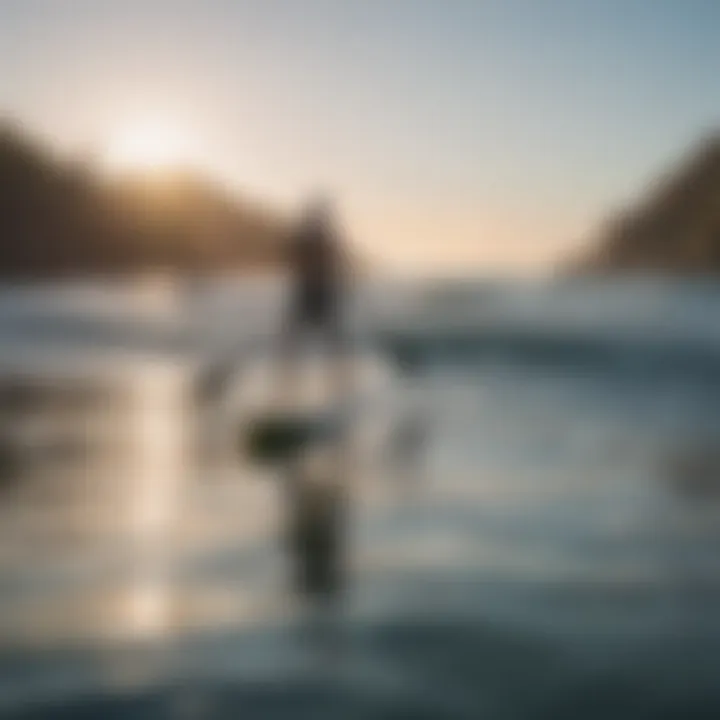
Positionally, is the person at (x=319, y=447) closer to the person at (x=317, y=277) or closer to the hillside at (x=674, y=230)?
the person at (x=317, y=277)

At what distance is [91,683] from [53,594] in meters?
0.43

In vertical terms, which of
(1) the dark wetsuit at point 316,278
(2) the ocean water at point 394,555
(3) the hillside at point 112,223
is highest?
(3) the hillside at point 112,223

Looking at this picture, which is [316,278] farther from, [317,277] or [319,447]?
[319,447]

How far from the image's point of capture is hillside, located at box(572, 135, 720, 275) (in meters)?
3.92

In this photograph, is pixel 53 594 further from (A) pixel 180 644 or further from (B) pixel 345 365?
(B) pixel 345 365

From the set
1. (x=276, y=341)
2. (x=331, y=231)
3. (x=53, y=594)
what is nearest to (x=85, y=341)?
(x=276, y=341)

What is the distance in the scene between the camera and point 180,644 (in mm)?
1959

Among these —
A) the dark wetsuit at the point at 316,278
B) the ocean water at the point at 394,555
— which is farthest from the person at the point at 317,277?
the ocean water at the point at 394,555

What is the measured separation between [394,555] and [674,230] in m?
2.60

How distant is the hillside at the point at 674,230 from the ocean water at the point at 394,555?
0.52 feet

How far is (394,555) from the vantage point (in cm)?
246

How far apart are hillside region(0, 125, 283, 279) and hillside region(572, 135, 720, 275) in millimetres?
1186

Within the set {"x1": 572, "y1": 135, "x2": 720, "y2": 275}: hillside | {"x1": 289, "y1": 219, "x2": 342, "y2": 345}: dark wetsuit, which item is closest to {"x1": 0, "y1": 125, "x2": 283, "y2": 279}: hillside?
{"x1": 289, "y1": 219, "x2": 342, "y2": 345}: dark wetsuit

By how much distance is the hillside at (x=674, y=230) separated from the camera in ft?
12.8
